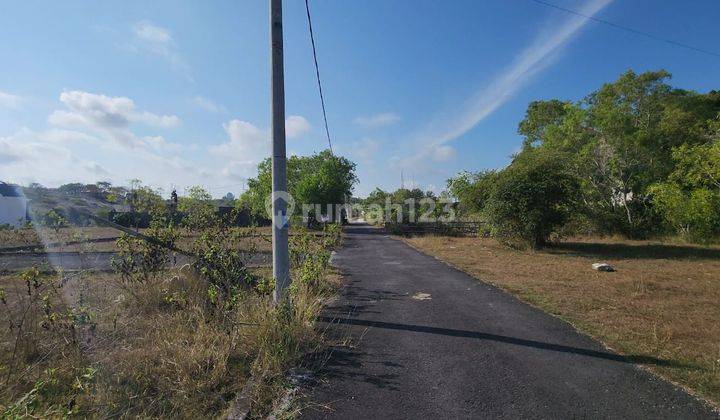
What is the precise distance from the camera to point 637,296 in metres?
6.61

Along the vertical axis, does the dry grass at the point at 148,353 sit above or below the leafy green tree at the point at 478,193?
below

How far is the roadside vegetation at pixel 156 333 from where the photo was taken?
2848 mm

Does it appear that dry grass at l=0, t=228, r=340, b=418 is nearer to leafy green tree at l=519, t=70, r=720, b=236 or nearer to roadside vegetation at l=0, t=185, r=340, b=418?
roadside vegetation at l=0, t=185, r=340, b=418

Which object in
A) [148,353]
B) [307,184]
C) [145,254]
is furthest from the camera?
[307,184]

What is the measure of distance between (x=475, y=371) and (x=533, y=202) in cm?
1198

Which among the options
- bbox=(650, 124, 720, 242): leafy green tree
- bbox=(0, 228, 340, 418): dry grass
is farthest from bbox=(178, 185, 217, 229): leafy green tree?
bbox=(650, 124, 720, 242): leafy green tree

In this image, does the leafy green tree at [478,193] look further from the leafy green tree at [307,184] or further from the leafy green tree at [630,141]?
the leafy green tree at [307,184]

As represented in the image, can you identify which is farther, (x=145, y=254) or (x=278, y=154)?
(x=145, y=254)

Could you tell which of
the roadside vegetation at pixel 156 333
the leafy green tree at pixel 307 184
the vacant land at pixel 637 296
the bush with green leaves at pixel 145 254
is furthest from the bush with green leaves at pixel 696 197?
the leafy green tree at pixel 307 184

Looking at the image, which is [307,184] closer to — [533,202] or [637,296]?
[533,202]

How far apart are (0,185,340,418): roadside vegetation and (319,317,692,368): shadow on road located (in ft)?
2.46

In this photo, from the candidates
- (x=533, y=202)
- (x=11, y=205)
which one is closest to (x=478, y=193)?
(x=533, y=202)

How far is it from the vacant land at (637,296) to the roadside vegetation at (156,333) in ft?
12.6

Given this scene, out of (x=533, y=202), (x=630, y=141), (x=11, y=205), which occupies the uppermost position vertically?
(x=630, y=141)
